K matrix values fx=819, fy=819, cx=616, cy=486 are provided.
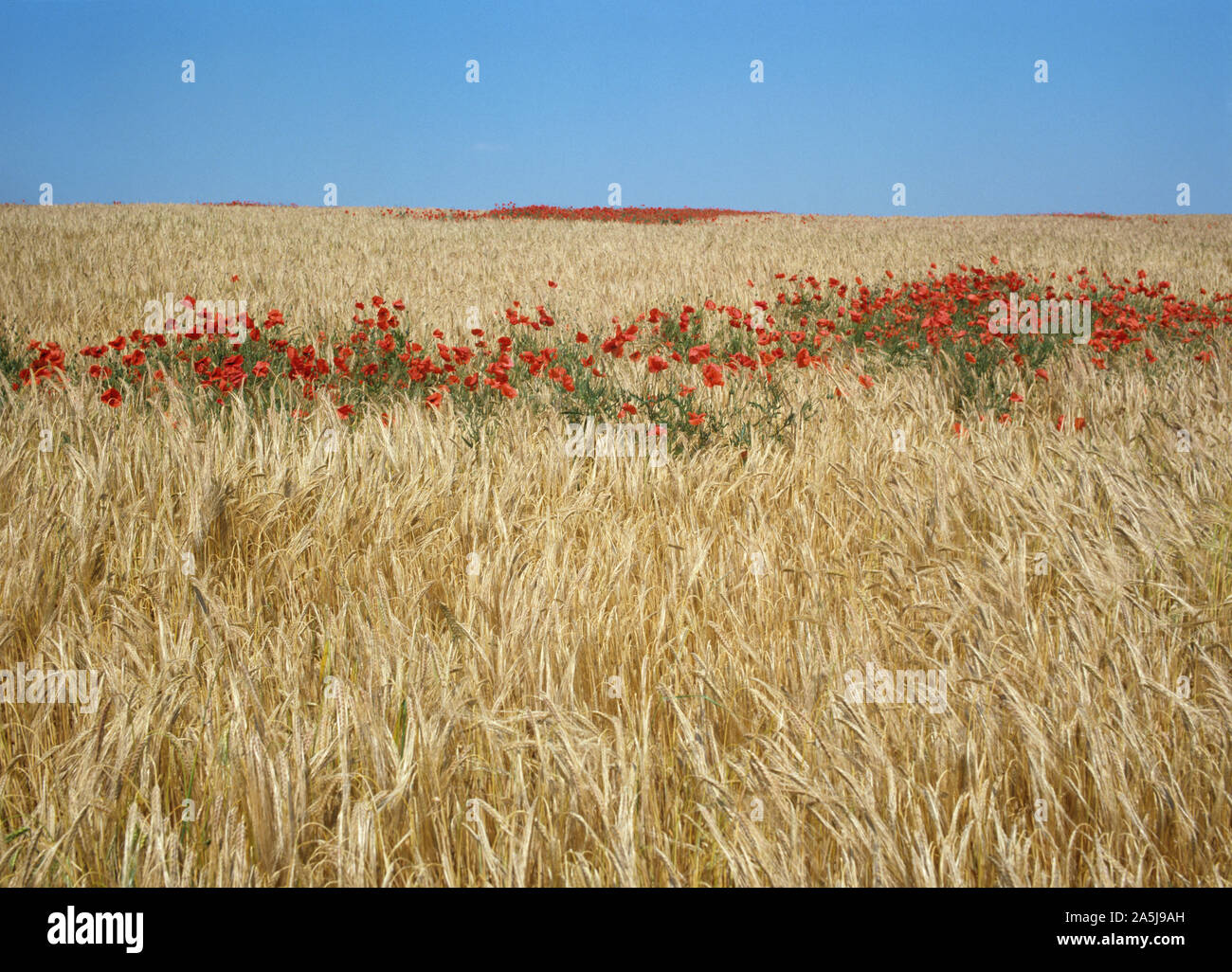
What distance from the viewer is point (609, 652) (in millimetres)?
1777

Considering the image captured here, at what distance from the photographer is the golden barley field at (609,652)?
1.17 metres

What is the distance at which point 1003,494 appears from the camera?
2.47 m

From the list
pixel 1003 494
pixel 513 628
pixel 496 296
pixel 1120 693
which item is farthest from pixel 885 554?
pixel 496 296

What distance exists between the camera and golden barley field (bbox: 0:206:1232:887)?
1.17m

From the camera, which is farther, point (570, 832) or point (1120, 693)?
point (1120, 693)

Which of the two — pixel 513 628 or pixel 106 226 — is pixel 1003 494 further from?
pixel 106 226

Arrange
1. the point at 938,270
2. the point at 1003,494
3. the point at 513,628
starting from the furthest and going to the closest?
the point at 938,270
the point at 1003,494
the point at 513,628

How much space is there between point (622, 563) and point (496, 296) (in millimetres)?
7398

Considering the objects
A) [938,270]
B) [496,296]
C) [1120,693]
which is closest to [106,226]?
[496,296]

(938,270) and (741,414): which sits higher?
(938,270)
